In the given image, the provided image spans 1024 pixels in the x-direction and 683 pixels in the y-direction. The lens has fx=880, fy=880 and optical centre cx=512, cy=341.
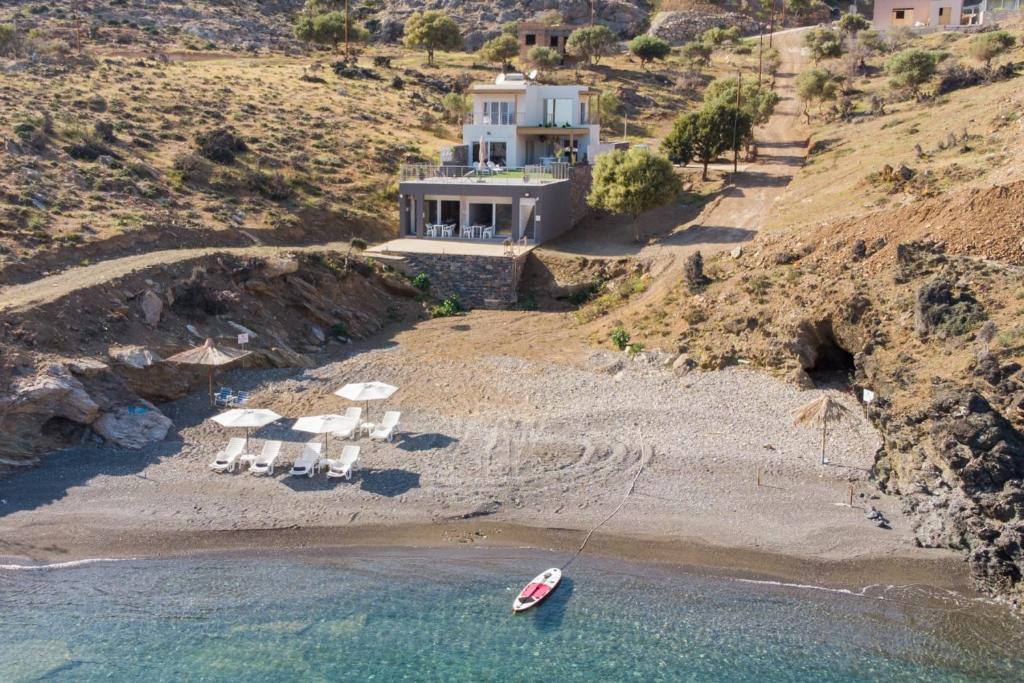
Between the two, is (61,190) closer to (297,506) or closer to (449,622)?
(297,506)

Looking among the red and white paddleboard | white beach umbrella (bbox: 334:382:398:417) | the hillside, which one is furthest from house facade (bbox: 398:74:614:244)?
the red and white paddleboard

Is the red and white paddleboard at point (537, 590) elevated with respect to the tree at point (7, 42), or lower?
lower

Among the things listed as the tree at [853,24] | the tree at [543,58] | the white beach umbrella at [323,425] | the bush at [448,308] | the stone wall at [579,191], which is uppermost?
the tree at [853,24]

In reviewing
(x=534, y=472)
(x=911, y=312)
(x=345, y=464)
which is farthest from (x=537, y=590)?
(x=911, y=312)

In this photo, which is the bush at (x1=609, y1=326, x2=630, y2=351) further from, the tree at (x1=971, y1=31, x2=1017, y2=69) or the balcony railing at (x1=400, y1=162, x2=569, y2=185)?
the tree at (x1=971, y1=31, x2=1017, y2=69)

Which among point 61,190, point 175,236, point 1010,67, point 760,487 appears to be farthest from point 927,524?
point 1010,67

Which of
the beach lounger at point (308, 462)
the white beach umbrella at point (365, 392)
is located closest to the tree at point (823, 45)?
the white beach umbrella at point (365, 392)

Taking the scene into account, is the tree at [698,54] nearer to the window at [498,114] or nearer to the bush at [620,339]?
the window at [498,114]
